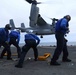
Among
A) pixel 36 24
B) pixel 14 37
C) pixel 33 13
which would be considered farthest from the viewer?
pixel 36 24

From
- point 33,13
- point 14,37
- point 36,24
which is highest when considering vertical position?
point 33,13

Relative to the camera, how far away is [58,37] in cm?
1191

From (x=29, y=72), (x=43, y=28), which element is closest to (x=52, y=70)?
(x=29, y=72)

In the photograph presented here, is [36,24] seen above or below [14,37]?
below

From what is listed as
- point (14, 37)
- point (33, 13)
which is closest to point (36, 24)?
point (33, 13)

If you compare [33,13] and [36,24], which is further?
[36,24]

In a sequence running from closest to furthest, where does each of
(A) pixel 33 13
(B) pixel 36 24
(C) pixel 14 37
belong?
(C) pixel 14 37 → (A) pixel 33 13 → (B) pixel 36 24

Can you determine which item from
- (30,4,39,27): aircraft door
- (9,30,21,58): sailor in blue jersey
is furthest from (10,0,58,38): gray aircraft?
(9,30,21,58): sailor in blue jersey

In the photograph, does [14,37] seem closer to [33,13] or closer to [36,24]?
[33,13]

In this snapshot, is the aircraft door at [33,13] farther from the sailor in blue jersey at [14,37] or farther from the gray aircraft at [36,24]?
the sailor in blue jersey at [14,37]

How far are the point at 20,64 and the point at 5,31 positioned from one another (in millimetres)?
3168

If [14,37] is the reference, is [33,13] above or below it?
above

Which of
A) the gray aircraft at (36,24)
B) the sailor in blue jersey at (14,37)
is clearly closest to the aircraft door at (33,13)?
the gray aircraft at (36,24)

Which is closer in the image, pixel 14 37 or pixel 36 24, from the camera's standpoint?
pixel 14 37
